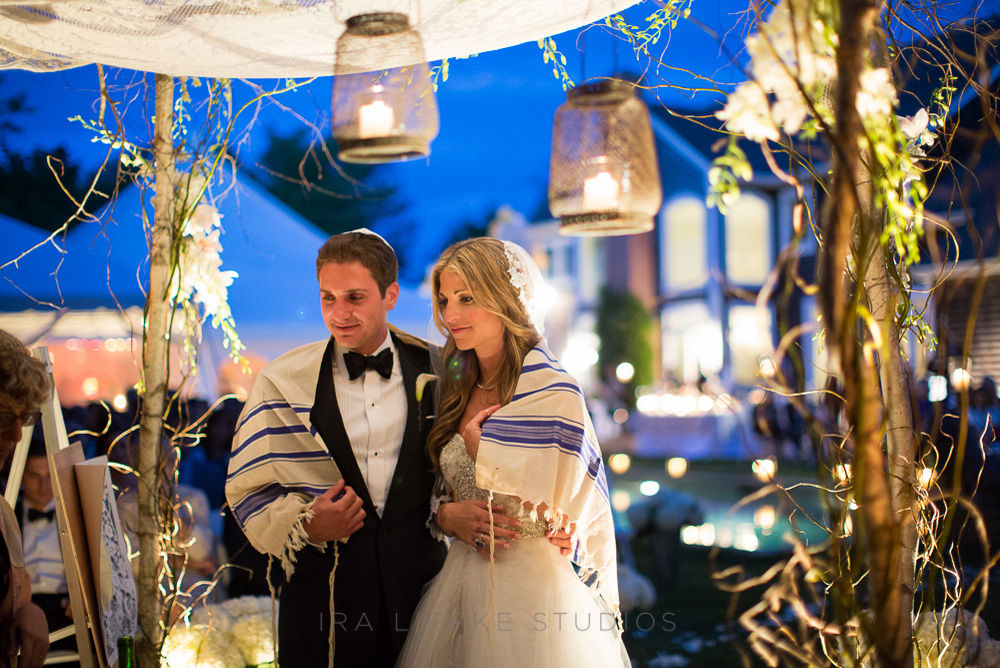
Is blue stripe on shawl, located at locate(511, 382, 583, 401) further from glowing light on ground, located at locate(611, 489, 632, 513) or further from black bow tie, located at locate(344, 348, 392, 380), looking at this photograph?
glowing light on ground, located at locate(611, 489, 632, 513)

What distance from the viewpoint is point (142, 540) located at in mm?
2598

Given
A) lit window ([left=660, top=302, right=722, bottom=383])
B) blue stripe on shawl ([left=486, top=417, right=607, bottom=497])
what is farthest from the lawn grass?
lit window ([left=660, top=302, right=722, bottom=383])

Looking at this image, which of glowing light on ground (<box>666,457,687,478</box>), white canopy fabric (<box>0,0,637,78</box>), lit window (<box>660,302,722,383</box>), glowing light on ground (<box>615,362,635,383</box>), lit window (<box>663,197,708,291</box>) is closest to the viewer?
white canopy fabric (<box>0,0,637,78</box>)

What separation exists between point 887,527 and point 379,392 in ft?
5.49

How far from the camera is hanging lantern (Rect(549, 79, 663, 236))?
2.67 metres

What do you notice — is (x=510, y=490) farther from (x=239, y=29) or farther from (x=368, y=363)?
(x=239, y=29)

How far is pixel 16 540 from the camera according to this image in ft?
6.25

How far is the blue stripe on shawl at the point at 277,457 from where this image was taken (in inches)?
91.6

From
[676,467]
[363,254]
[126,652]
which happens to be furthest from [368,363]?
[676,467]

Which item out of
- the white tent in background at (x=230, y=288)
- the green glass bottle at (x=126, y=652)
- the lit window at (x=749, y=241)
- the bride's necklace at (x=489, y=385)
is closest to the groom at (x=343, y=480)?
the bride's necklace at (x=489, y=385)

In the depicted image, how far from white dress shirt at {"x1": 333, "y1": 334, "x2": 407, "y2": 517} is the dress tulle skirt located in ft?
1.09

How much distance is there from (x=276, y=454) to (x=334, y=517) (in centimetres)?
31

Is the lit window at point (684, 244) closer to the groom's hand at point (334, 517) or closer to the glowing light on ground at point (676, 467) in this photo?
the glowing light on ground at point (676, 467)

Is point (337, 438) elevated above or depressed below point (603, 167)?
below
